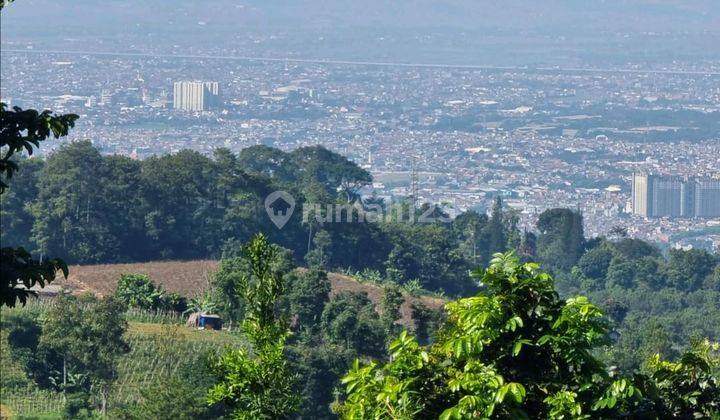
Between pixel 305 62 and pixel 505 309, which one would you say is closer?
pixel 505 309

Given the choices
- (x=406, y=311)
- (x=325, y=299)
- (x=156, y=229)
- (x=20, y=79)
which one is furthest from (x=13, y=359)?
(x=20, y=79)

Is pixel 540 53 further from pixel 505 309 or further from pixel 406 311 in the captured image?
pixel 505 309

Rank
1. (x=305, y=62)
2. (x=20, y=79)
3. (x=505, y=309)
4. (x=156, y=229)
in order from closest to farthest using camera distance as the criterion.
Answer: (x=505, y=309)
(x=156, y=229)
(x=20, y=79)
(x=305, y=62)

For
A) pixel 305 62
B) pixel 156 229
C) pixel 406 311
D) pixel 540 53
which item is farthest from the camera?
pixel 540 53

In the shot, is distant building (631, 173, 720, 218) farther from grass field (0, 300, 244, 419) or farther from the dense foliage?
the dense foliage

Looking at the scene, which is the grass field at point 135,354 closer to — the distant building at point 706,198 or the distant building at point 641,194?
the distant building at point 641,194

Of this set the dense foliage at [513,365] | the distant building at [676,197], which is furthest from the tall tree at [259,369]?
the distant building at [676,197]

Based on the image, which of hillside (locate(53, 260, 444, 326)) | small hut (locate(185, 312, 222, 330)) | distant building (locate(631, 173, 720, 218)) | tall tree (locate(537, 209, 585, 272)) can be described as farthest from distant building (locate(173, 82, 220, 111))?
small hut (locate(185, 312, 222, 330))
